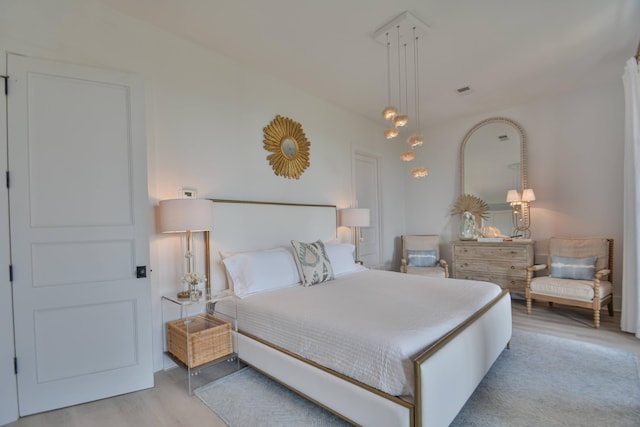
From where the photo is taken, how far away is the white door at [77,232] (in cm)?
192

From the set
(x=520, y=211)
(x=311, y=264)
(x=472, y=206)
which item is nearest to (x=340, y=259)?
(x=311, y=264)

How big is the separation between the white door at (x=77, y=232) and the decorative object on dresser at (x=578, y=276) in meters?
4.22

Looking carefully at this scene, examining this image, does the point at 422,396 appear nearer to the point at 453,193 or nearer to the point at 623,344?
the point at 623,344

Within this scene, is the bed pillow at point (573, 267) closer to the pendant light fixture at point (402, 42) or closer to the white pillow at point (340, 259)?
the pendant light fixture at point (402, 42)

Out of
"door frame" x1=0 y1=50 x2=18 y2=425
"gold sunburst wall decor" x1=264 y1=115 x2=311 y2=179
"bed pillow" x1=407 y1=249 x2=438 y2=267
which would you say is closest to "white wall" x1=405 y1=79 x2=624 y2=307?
"bed pillow" x1=407 y1=249 x2=438 y2=267

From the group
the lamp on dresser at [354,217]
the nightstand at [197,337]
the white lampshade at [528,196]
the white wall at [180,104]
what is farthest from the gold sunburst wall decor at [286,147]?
the white lampshade at [528,196]

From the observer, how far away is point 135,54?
246 centimetres

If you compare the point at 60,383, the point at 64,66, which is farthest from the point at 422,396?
the point at 64,66

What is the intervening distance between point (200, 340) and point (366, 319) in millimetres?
1290

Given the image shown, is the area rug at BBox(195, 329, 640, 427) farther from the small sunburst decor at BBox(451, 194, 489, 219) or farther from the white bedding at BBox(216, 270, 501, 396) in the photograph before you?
the small sunburst decor at BBox(451, 194, 489, 219)

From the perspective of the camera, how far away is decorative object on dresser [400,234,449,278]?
4668mm

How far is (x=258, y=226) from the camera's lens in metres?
3.21

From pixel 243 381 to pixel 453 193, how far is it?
4397 millimetres

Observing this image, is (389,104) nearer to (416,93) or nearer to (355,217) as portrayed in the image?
(416,93)
